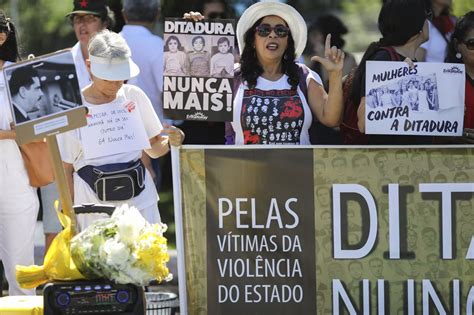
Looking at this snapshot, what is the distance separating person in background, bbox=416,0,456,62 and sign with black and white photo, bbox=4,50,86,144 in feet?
7.89

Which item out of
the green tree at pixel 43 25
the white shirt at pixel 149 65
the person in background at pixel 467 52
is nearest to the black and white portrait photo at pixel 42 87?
the person in background at pixel 467 52

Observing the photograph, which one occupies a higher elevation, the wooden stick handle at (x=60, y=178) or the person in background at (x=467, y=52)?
the person in background at (x=467, y=52)

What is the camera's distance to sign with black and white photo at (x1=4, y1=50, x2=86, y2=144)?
6.41m

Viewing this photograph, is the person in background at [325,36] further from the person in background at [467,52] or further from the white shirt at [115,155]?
the white shirt at [115,155]

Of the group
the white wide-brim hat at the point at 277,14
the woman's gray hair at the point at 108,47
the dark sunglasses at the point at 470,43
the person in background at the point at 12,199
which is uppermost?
the white wide-brim hat at the point at 277,14

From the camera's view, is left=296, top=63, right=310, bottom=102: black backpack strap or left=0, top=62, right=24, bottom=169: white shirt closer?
left=296, top=63, right=310, bottom=102: black backpack strap

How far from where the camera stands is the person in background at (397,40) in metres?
7.30

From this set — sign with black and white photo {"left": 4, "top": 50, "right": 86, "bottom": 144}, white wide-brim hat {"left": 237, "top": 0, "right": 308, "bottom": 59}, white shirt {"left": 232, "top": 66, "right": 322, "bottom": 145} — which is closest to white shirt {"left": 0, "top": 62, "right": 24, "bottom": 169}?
sign with black and white photo {"left": 4, "top": 50, "right": 86, "bottom": 144}

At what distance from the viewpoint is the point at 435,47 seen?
28.3ft

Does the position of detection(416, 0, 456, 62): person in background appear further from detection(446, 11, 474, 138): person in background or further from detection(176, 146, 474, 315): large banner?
detection(176, 146, 474, 315): large banner

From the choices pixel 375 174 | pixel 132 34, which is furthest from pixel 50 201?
pixel 375 174

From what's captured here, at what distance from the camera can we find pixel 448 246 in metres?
6.98

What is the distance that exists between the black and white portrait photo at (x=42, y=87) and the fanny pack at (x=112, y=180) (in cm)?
89

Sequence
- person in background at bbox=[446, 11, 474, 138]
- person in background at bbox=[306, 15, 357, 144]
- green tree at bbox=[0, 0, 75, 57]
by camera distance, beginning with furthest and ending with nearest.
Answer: green tree at bbox=[0, 0, 75, 57], person in background at bbox=[306, 15, 357, 144], person in background at bbox=[446, 11, 474, 138]
